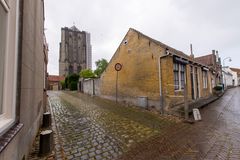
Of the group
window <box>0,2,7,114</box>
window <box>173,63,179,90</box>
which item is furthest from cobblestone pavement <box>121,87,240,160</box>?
window <box>173,63,179,90</box>

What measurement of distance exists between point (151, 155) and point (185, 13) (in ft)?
36.2

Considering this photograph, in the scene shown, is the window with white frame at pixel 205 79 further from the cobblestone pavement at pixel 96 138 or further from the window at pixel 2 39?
the window at pixel 2 39

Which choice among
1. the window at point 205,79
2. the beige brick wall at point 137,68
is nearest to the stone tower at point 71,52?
the beige brick wall at point 137,68

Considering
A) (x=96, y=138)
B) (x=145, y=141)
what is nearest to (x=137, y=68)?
(x=145, y=141)

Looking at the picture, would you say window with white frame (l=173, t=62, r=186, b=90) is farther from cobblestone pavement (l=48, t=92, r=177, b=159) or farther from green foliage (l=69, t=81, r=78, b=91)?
green foliage (l=69, t=81, r=78, b=91)

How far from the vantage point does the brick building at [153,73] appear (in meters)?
8.53

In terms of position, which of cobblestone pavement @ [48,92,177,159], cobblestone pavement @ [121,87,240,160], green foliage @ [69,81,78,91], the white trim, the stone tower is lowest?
cobblestone pavement @ [121,87,240,160]

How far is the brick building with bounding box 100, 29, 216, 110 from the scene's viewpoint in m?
8.53

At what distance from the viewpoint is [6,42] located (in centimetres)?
178

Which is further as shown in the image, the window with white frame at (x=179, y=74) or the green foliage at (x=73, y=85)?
the green foliage at (x=73, y=85)

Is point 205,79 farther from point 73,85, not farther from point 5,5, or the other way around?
point 73,85

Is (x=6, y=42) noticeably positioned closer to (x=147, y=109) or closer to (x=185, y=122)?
(x=185, y=122)

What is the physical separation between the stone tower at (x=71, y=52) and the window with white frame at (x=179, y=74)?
45.8 m

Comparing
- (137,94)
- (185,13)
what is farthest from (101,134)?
(185,13)
